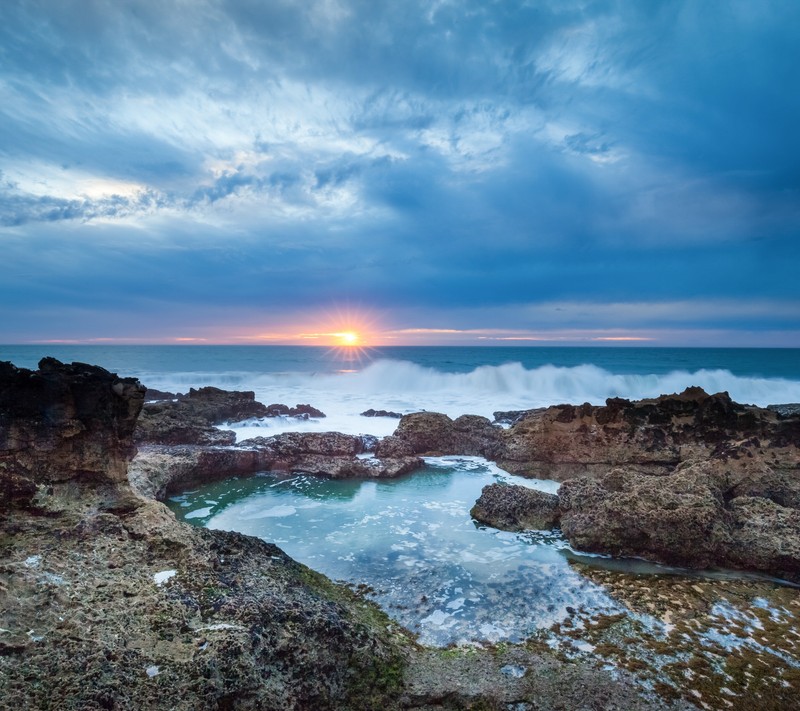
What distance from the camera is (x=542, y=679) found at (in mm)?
4551

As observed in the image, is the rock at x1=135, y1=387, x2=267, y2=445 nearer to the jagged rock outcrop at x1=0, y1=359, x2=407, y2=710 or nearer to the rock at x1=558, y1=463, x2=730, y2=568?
the jagged rock outcrop at x1=0, y1=359, x2=407, y2=710

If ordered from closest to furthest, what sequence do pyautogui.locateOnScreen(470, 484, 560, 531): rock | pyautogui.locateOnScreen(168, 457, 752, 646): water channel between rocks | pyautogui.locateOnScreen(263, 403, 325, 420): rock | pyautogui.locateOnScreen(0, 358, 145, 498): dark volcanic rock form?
pyautogui.locateOnScreen(0, 358, 145, 498): dark volcanic rock
pyautogui.locateOnScreen(168, 457, 752, 646): water channel between rocks
pyautogui.locateOnScreen(470, 484, 560, 531): rock
pyautogui.locateOnScreen(263, 403, 325, 420): rock

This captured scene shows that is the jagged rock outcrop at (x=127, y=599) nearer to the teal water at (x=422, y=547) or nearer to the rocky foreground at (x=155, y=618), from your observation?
the rocky foreground at (x=155, y=618)

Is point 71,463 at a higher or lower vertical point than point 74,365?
lower

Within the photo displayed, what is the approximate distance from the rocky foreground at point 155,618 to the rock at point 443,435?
9.26 m

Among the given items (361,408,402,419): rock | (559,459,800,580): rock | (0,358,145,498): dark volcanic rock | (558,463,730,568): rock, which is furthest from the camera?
(361,408,402,419): rock

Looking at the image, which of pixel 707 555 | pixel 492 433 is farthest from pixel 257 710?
pixel 492 433

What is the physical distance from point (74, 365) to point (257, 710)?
4.78 m

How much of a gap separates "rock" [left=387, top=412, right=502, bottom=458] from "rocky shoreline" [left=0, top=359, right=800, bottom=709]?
5.82 meters

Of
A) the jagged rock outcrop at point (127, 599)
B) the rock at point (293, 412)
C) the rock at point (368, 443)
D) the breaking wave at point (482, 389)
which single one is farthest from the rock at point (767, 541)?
the breaking wave at point (482, 389)

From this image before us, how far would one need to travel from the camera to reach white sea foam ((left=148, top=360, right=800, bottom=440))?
28.0 metres

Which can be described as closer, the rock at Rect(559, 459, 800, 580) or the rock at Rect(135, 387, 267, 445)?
the rock at Rect(559, 459, 800, 580)

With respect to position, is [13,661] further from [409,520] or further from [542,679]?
[409,520]

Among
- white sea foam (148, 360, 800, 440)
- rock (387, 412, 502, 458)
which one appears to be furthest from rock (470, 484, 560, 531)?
white sea foam (148, 360, 800, 440)
